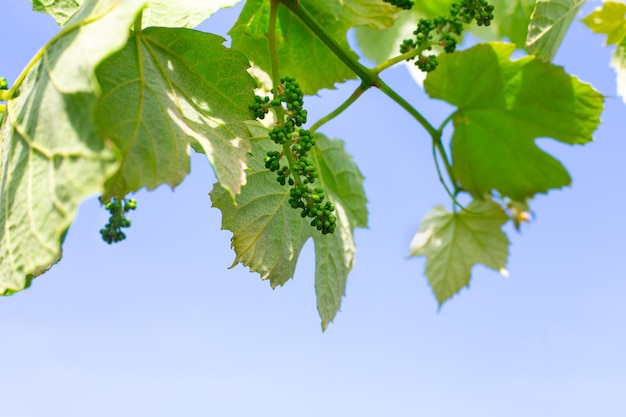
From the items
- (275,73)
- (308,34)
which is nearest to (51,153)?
(275,73)

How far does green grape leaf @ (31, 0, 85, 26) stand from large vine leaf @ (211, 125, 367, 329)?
1.34 ft

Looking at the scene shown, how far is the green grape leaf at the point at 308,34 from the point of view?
55.7 inches

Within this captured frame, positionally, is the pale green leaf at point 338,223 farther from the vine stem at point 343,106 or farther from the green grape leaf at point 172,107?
the green grape leaf at point 172,107

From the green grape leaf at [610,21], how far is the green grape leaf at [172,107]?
1.07 m

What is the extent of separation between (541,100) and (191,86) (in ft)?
3.12

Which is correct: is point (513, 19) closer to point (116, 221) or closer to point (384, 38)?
point (384, 38)

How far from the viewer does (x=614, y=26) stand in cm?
170

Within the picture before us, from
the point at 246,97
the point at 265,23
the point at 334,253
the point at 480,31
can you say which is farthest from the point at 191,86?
the point at 480,31

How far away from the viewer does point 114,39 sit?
31.9 inches

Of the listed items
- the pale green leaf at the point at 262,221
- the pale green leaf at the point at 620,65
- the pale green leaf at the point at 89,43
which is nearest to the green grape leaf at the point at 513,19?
the pale green leaf at the point at 620,65

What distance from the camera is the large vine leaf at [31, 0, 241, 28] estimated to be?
1117 mm

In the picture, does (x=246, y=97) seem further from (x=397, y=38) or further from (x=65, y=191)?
(x=397, y=38)

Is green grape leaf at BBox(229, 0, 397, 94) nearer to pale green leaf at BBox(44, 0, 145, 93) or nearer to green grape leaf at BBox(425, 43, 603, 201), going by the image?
green grape leaf at BBox(425, 43, 603, 201)

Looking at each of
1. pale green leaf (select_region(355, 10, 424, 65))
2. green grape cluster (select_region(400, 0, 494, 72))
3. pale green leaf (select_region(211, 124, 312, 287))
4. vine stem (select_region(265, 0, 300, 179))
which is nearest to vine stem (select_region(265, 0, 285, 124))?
vine stem (select_region(265, 0, 300, 179))
